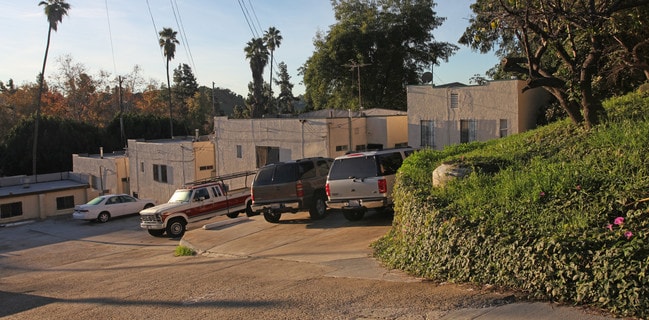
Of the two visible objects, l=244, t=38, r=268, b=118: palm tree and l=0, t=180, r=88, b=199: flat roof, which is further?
l=244, t=38, r=268, b=118: palm tree

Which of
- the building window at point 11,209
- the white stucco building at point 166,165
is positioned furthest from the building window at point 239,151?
the building window at point 11,209

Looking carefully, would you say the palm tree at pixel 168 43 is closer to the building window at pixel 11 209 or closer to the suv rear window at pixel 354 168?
the building window at pixel 11 209

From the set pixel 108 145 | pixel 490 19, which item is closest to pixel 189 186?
pixel 490 19

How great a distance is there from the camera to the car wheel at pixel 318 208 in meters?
16.0

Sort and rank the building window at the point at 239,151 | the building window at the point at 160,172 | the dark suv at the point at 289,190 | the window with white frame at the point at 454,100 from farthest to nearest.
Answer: the building window at the point at 160,172 < the building window at the point at 239,151 < the window with white frame at the point at 454,100 < the dark suv at the point at 289,190

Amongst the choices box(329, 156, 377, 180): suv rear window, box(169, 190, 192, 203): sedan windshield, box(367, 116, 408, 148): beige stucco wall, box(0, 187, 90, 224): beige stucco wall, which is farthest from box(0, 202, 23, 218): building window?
box(329, 156, 377, 180): suv rear window

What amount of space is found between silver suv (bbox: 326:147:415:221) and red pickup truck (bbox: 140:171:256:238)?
7.67 m

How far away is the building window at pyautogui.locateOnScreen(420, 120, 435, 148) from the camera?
73.3ft

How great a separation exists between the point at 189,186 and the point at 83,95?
55.5 metres

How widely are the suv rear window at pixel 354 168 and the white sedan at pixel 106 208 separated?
1803 centimetres

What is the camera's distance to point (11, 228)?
30.8 m

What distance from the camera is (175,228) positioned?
19516 millimetres

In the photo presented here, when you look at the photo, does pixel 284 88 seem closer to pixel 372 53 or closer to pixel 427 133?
pixel 372 53

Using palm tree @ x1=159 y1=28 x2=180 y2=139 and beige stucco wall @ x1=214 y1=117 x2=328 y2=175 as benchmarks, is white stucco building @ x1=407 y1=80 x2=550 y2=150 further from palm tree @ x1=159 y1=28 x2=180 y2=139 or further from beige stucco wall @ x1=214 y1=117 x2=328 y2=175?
palm tree @ x1=159 y1=28 x2=180 y2=139
